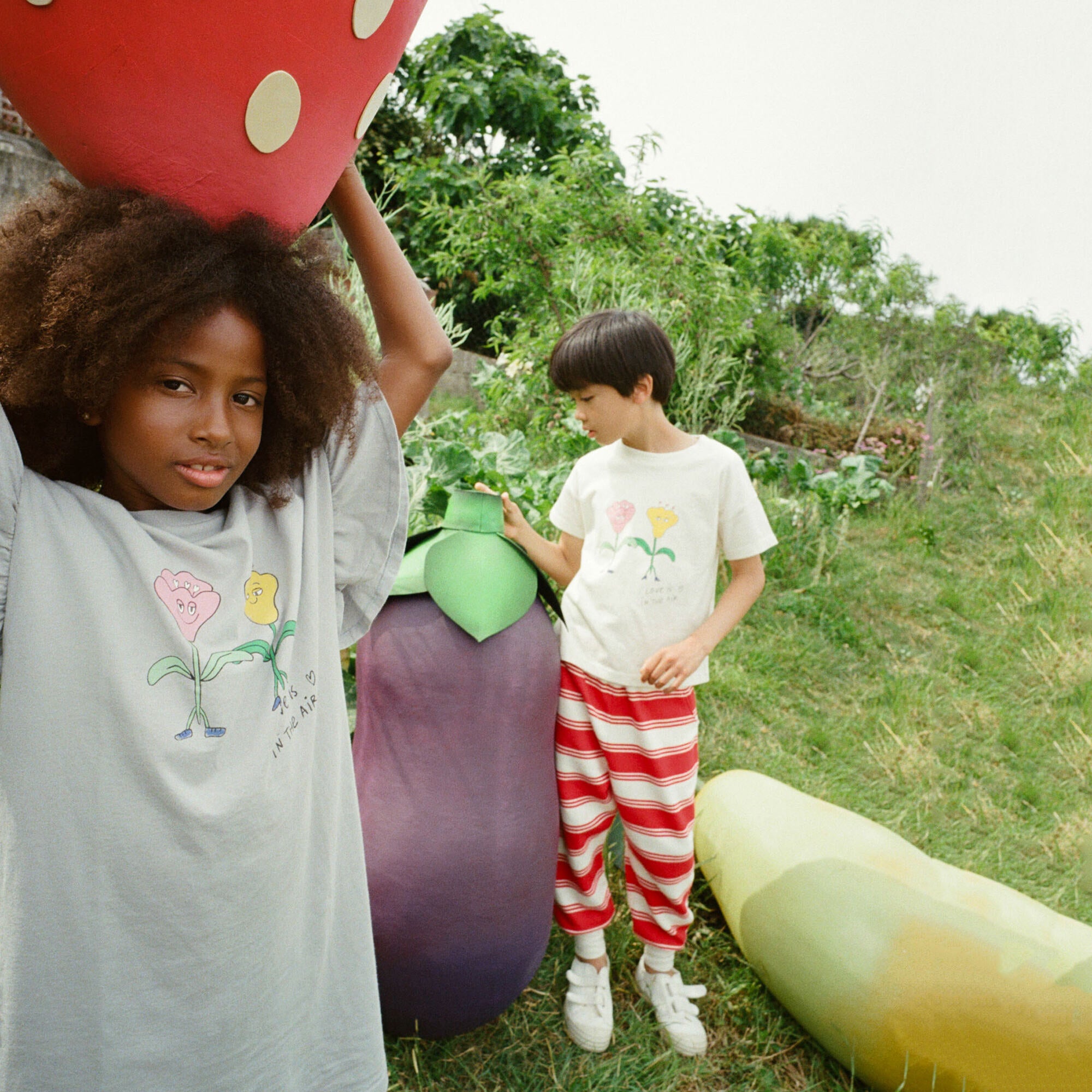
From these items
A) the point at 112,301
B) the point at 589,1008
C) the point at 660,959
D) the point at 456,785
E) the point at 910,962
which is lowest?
the point at 589,1008

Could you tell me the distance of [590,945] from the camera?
6.36ft

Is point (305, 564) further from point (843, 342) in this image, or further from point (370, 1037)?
point (843, 342)

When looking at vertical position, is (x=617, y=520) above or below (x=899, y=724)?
above

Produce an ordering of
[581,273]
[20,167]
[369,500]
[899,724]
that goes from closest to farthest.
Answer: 1. [369,500]
2. [899,724]
3. [20,167]
4. [581,273]

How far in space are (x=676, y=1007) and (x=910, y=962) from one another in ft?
1.64

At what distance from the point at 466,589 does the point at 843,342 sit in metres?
6.93

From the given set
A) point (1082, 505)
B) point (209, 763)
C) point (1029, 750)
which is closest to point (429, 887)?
point (209, 763)

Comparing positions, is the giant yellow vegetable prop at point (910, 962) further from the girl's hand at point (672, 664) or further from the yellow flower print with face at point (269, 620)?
the yellow flower print with face at point (269, 620)

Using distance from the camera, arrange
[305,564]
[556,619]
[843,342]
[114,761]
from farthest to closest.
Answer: [843,342] < [556,619] < [305,564] < [114,761]

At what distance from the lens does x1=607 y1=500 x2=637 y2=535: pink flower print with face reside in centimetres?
187

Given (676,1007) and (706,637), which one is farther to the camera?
(676,1007)

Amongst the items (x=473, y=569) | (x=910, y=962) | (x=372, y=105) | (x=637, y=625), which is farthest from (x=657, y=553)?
(x=372, y=105)

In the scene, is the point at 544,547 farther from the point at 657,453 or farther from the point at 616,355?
the point at 616,355

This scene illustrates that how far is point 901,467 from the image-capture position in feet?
20.4
